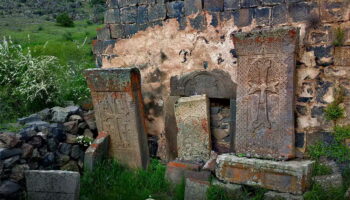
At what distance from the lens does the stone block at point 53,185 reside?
11.2ft

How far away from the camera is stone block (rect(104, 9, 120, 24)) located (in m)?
4.70

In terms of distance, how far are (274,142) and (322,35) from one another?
1.11m

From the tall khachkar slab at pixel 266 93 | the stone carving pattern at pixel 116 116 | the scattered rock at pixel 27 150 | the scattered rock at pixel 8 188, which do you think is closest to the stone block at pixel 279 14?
the tall khachkar slab at pixel 266 93

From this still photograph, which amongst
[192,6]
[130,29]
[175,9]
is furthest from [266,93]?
[130,29]

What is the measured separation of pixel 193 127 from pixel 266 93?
0.95 m

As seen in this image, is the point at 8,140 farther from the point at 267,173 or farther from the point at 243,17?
the point at 243,17

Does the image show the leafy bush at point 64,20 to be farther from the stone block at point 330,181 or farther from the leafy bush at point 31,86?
the stone block at point 330,181

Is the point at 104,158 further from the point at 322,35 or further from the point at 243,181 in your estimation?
the point at 322,35

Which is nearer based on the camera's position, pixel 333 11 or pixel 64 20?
pixel 333 11

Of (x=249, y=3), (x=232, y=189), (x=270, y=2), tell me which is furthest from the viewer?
(x=249, y=3)

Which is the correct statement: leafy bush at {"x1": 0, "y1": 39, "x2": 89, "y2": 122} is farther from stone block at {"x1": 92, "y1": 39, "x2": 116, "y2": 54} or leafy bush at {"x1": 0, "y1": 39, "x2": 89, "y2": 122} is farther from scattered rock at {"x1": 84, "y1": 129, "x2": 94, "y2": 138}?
scattered rock at {"x1": 84, "y1": 129, "x2": 94, "y2": 138}

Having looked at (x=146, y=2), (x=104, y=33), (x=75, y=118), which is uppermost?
(x=146, y=2)

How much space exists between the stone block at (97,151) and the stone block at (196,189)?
1.23 meters

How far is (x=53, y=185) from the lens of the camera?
344 cm
